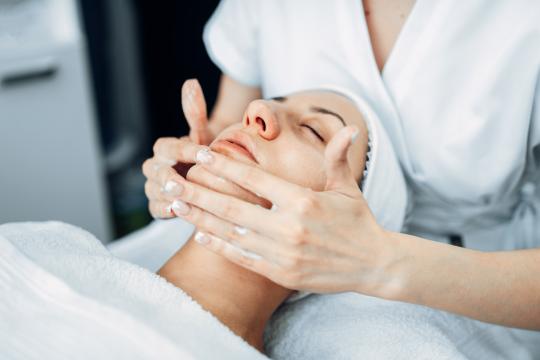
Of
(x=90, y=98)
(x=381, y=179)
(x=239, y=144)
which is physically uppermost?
(x=239, y=144)

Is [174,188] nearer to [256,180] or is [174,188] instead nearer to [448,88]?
[256,180]

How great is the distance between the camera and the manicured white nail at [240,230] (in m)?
0.78

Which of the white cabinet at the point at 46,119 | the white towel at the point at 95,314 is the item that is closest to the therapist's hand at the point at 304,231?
the white towel at the point at 95,314

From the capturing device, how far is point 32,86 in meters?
1.79

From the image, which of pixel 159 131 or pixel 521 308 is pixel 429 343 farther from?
pixel 159 131

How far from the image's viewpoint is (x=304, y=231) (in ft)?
2.45

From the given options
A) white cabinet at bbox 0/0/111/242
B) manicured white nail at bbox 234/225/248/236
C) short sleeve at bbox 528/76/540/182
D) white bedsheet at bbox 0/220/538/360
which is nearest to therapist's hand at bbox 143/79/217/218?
white bedsheet at bbox 0/220/538/360

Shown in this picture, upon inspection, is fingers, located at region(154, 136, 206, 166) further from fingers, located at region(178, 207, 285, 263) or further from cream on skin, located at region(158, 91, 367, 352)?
fingers, located at region(178, 207, 285, 263)

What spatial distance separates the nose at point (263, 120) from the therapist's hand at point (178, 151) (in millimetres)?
99

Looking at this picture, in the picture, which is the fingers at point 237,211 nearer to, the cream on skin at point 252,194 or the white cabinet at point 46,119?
the cream on skin at point 252,194

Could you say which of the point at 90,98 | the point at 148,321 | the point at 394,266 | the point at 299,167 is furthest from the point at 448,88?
the point at 90,98

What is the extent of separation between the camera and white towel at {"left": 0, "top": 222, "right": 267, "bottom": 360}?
0.82 meters

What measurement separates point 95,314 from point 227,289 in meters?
0.23

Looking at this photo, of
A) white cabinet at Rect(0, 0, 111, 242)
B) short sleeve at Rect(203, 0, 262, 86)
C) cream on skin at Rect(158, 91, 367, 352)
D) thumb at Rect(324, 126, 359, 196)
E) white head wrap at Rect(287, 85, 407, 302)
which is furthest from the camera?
white cabinet at Rect(0, 0, 111, 242)
